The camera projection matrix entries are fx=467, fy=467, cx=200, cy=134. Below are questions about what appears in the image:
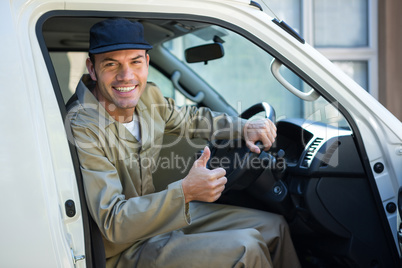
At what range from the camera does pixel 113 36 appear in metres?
1.77

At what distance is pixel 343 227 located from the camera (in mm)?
1979

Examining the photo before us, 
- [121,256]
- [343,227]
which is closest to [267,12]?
[343,227]

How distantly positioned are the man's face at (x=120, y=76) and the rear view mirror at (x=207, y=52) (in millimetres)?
588

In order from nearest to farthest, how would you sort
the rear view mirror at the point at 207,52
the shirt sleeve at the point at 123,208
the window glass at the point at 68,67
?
the shirt sleeve at the point at 123,208, the rear view mirror at the point at 207,52, the window glass at the point at 68,67

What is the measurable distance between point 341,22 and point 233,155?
2946 mm

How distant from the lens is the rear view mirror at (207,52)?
2.47m

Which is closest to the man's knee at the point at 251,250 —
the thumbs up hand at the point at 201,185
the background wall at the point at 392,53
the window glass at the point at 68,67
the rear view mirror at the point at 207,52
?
the thumbs up hand at the point at 201,185

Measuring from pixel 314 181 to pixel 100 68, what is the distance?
103 cm

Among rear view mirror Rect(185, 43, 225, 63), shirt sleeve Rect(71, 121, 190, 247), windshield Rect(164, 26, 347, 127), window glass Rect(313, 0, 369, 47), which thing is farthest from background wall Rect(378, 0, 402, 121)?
shirt sleeve Rect(71, 121, 190, 247)

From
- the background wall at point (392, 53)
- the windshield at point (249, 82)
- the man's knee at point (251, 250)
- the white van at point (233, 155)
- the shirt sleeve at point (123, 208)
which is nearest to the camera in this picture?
the white van at point (233, 155)

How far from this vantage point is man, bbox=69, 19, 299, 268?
1.59 metres

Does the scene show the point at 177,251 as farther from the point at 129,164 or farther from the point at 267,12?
the point at 267,12

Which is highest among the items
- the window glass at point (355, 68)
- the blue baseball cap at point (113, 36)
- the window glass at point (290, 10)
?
the window glass at point (290, 10)

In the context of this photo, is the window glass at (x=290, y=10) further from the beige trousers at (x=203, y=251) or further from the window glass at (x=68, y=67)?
the beige trousers at (x=203, y=251)
